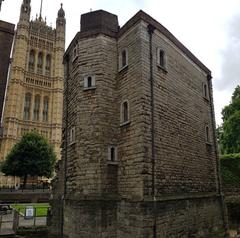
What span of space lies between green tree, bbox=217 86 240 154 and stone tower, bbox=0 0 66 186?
139 feet

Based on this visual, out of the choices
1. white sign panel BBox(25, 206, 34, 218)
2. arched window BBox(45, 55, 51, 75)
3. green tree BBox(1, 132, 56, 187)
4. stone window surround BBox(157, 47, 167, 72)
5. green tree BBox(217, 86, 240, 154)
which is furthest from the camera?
arched window BBox(45, 55, 51, 75)

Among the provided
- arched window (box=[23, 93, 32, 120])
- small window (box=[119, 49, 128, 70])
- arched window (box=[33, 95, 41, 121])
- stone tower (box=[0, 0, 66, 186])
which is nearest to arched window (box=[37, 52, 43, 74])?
stone tower (box=[0, 0, 66, 186])

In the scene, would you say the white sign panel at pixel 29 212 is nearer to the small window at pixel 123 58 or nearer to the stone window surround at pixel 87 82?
the stone window surround at pixel 87 82

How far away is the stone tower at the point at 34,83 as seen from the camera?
200 feet

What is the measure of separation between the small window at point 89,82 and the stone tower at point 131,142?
0.07 metres

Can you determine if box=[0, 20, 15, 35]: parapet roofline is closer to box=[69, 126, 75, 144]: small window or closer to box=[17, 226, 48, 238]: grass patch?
box=[69, 126, 75, 144]: small window

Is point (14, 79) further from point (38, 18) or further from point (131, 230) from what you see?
point (131, 230)

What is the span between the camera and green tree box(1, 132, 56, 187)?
121 feet

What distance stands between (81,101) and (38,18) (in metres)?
73.7

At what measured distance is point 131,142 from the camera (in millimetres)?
11508

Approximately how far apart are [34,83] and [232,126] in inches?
2020

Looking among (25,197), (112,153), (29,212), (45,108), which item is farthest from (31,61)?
(112,153)

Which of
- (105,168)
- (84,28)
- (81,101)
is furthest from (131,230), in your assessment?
(84,28)

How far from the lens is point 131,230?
10.4 meters
